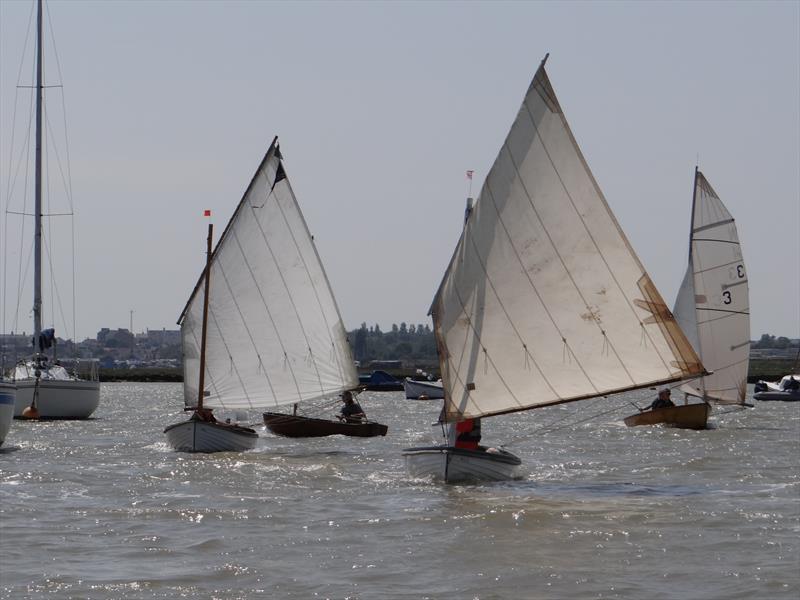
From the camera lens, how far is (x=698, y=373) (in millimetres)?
28375

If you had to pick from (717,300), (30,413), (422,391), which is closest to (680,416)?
(717,300)

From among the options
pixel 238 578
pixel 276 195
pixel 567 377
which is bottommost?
pixel 238 578

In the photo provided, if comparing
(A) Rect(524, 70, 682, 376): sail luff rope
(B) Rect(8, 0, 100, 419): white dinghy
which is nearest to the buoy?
(B) Rect(8, 0, 100, 419): white dinghy

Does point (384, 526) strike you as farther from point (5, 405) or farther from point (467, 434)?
point (5, 405)

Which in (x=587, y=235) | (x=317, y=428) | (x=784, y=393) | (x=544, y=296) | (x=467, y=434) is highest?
(x=587, y=235)

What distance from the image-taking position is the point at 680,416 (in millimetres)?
54938

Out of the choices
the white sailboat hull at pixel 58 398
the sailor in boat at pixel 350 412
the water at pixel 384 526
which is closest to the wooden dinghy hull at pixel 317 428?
the sailor in boat at pixel 350 412

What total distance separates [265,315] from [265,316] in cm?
3

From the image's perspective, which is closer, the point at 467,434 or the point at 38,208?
the point at 467,434

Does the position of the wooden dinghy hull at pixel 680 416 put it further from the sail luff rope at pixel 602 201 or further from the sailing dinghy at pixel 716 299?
the sail luff rope at pixel 602 201

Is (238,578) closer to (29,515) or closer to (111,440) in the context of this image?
(29,515)

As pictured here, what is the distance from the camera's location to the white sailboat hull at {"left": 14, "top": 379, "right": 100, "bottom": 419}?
60062 mm

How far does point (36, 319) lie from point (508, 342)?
3871 cm

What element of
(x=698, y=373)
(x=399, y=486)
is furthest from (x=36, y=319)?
(x=698, y=373)
